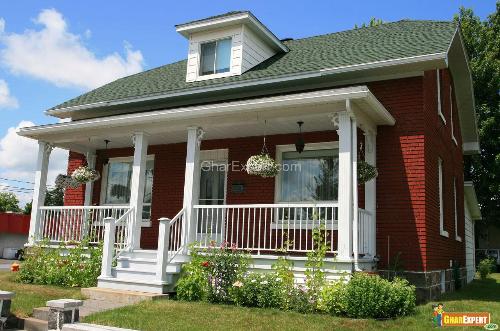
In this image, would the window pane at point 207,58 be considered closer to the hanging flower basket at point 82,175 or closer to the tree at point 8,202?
the hanging flower basket at point 82,175

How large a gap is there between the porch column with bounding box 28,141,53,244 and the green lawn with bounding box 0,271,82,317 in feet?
4.62

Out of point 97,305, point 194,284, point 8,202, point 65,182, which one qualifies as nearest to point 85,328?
point 97,305

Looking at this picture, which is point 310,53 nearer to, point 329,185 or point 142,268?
point 329,185

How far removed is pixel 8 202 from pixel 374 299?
7462 centimetres

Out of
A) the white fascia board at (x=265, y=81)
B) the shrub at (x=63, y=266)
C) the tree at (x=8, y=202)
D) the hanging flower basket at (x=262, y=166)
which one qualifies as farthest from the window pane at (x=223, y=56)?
the tree at (x=8, y=202)

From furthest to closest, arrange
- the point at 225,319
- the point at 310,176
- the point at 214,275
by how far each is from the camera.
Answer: the point at 310,176 < the point at 214,275 < the point at 225,319

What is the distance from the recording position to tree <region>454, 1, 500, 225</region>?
26359 mm

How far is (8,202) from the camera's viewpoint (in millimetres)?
72062

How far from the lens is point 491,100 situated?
27.0 metres

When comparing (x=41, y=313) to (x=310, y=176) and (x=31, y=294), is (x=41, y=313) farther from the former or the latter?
(x=310, y=176)

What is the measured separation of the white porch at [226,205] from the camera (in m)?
8.69

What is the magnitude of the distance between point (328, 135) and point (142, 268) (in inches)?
196

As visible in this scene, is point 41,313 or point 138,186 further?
point 138,186

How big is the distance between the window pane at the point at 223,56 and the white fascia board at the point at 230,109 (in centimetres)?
357
